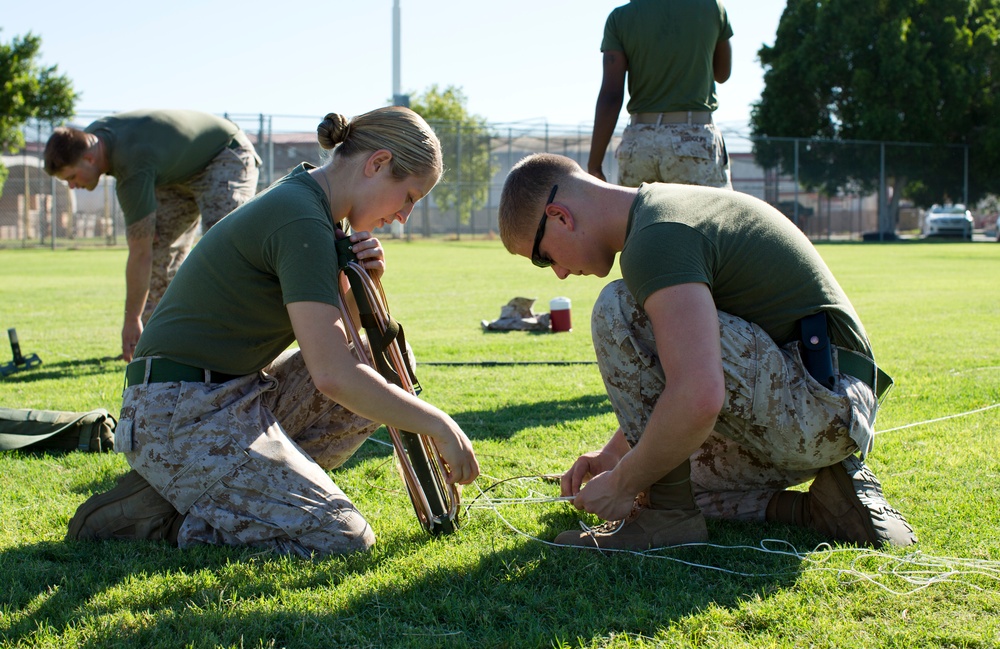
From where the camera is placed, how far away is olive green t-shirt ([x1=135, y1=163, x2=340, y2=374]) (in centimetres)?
270

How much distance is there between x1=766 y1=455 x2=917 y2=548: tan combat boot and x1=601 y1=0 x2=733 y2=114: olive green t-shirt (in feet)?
10.6

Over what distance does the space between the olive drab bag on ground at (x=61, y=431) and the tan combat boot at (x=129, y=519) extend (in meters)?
1.19

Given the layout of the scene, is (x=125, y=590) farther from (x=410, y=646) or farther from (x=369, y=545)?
(x=410, y=646)

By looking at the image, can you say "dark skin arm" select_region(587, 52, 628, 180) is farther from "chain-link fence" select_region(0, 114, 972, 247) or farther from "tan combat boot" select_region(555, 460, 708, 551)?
"chain-link fence" select_region(0, 114, 972, 247)

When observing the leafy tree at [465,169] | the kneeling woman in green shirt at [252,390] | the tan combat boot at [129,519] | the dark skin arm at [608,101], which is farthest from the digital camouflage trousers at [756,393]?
the leafy tree at [465,169]

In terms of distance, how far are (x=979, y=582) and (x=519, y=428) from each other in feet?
7.77

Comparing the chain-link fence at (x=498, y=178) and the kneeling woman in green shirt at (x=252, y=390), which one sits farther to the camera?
the chain-link fence at (x=498, y=178)

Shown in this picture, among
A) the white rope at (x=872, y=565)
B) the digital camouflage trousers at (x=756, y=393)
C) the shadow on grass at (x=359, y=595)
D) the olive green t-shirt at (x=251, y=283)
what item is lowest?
the shadow on grass at (x=359, y=595)

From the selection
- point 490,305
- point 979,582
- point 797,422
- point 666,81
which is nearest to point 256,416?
point 797,422

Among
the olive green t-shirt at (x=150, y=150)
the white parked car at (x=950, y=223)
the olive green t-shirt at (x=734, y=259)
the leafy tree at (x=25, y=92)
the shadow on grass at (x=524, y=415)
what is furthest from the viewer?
the white parked car at (x=950, y=223)

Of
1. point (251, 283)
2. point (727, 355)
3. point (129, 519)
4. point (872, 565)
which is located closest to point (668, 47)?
point (727, 355)

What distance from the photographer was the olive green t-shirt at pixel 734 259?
2.50m

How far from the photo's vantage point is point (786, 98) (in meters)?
40.8

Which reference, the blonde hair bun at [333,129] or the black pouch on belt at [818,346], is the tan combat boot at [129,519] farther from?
the black pouch on belt at [818,346]
